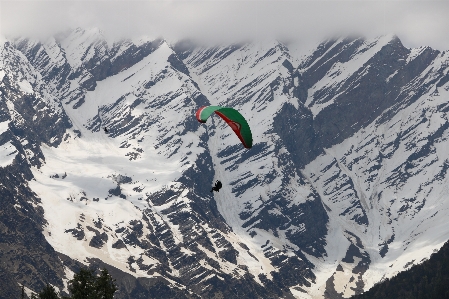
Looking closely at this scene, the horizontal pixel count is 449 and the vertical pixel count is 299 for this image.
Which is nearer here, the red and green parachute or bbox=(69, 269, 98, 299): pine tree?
bbox=(69, 269, 98, 299): pine tree

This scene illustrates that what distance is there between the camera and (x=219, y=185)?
15262cm

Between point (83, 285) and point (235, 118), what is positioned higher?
point (235, 118)

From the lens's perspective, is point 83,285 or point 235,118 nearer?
point 83,285

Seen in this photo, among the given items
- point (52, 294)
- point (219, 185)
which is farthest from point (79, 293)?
point (219, 185)

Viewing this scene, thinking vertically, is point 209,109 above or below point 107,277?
above

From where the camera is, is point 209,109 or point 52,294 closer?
point 52,294

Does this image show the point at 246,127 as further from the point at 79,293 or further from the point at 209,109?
the point at 79,293

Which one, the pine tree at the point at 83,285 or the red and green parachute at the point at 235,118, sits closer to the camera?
the pine tree at the point at 83,285

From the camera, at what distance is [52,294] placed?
142 m

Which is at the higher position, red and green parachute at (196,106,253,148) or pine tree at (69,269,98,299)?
red and green parachute at (196,106,253,148)

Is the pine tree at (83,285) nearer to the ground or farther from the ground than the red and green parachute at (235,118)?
nearer to the ground

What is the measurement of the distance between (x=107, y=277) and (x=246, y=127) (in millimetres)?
29183

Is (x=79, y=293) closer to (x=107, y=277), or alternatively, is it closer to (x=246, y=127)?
(x=107, y=277)

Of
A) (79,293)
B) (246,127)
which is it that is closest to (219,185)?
→ (246,127)
